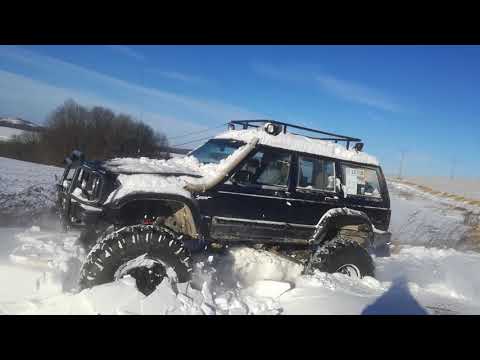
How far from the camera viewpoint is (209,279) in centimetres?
405

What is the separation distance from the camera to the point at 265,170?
475 centimetres

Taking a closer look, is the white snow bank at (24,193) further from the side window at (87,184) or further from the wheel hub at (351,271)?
the wheel hub at (351,271)

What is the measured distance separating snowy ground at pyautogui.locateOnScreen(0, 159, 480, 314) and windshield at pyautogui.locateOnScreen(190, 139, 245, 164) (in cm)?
134

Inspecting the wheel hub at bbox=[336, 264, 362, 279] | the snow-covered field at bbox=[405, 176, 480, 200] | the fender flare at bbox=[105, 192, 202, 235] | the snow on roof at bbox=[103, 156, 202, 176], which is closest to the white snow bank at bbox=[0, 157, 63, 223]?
the snow on roof at bbox=[103, 156, 202, 176]

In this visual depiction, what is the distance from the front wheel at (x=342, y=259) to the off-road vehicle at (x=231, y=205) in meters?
0.01

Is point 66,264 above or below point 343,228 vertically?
below

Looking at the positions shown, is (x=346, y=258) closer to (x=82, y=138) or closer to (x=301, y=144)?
(x=301, y=144)

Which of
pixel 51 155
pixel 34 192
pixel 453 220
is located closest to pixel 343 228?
pixel 34 192

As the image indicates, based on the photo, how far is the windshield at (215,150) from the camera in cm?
505

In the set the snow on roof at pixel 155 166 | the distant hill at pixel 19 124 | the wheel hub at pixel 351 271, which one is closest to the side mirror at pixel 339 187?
the wheel hub at pixel 351 271

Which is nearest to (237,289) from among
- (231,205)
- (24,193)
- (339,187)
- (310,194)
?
(231,205)

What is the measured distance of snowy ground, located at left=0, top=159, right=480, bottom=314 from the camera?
3199mm
